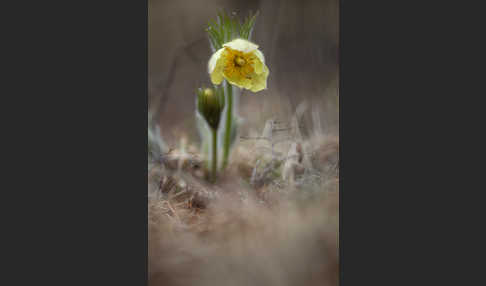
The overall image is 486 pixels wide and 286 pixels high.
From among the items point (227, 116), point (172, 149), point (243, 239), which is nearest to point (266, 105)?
point (227, 116)

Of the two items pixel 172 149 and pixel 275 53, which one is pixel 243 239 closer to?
pixel 172 149

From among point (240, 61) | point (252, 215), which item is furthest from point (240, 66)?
point (252, 215)

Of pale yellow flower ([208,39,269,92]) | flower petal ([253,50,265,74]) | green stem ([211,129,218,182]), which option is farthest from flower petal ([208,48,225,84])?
green stem ([211,129,218,182])

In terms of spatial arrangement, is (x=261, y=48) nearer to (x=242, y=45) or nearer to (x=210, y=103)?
(x=242, y=45)

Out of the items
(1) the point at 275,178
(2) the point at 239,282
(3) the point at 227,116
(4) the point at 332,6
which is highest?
(4) the point at 332,6

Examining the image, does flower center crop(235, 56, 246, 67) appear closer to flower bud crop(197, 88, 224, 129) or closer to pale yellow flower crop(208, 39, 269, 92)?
pale yellow flower crop(208, 39, 269, 92)

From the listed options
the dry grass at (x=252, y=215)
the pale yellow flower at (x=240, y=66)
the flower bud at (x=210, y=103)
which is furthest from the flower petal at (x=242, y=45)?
the dry grass at (x=252, y=215)
